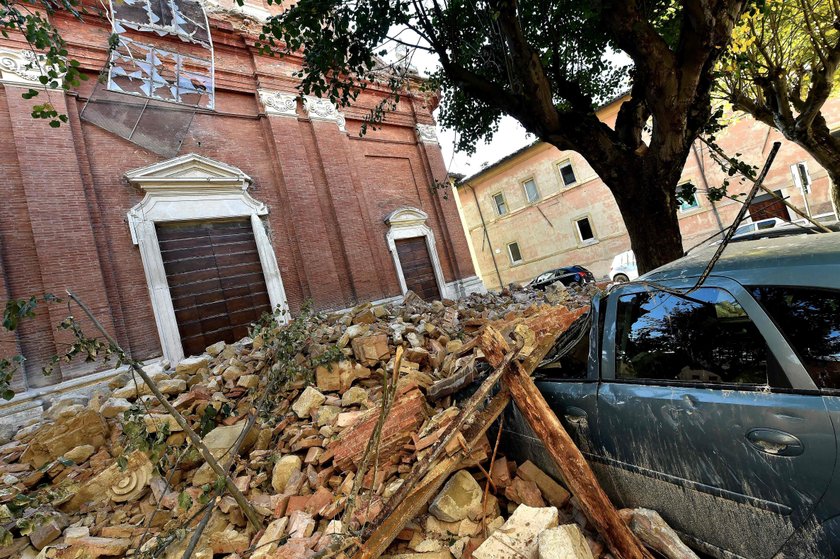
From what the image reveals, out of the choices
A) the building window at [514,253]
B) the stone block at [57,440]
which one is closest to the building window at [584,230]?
the building window at [514,253]

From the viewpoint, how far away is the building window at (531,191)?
74.3 ft

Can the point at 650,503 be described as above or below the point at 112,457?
below

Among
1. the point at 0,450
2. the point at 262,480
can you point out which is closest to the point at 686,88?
the point at 262,480

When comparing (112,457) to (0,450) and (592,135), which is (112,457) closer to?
(0,450)

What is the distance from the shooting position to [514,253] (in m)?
24.7

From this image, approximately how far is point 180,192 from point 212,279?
6.92 feet

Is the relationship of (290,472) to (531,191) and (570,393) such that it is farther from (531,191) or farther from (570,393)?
(531,191)

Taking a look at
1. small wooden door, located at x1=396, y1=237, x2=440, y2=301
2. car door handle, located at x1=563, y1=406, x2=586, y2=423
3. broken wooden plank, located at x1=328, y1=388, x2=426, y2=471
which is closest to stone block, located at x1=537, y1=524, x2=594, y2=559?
car door handle, located at x1=563, y1=406, x2=586, y2=423

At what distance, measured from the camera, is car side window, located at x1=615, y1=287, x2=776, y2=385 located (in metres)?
1.73

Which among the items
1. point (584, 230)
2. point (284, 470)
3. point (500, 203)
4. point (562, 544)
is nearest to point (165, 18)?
point (284, 470)

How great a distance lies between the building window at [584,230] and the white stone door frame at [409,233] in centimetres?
1180

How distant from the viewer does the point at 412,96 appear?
529 inches

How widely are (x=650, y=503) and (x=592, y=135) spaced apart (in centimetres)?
430

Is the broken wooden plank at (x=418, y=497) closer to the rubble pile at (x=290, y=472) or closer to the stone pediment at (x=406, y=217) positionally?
the rubble pile at (x=290, y=472)
